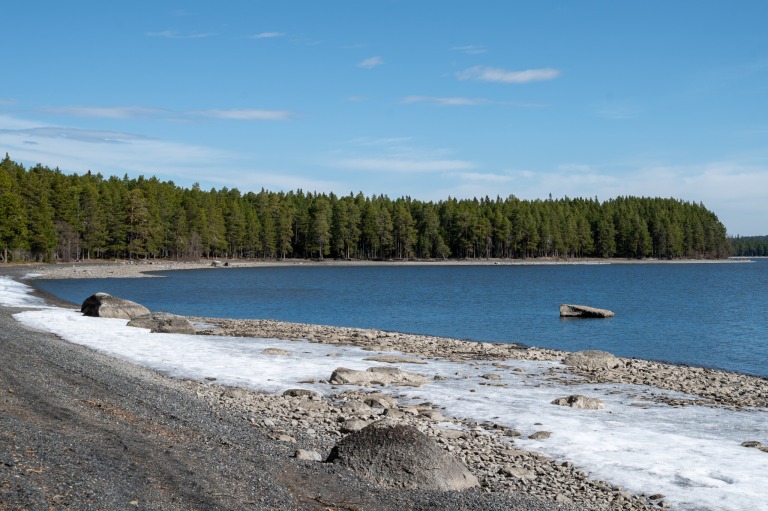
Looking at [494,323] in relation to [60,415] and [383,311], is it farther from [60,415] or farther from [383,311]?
[60,415]

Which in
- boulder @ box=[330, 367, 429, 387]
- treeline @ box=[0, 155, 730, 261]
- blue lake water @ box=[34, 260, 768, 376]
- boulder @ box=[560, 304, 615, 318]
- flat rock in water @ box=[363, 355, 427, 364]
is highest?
treeline @ box=[0, 155, 730, 261]

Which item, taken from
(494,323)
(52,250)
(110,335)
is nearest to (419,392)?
(110,335)

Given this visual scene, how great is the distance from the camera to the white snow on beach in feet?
43.7

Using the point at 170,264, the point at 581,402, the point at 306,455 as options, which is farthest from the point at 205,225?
the point at 306,455

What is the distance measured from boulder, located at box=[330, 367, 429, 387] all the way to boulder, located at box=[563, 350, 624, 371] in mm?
7702

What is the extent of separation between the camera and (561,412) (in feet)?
61.7

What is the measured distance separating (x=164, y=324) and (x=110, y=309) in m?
6.16

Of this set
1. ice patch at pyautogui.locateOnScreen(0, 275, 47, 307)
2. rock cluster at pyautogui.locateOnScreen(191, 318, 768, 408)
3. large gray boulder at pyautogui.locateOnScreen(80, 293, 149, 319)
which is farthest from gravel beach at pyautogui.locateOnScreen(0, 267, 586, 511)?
ice patch at pyautogui.locateOnScreen(0, 275, 47, 307)

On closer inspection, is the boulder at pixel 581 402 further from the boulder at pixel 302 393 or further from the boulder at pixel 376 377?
the boulder at pixel 302 393

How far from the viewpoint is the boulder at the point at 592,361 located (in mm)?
27739

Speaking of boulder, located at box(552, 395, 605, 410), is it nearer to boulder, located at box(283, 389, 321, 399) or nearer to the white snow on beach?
the white snow on beach

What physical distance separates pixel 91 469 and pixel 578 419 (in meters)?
12.2

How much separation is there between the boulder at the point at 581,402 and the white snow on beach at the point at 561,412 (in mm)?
A: 353

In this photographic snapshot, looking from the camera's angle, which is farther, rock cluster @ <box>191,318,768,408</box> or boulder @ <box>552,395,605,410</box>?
rock cluster @ <box>191,318,768,408</box>
